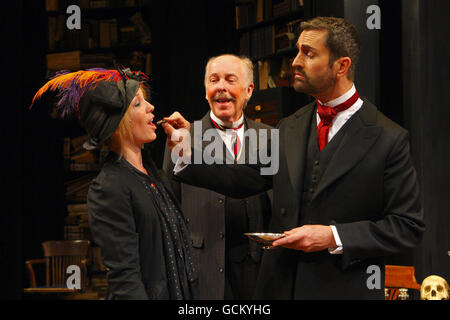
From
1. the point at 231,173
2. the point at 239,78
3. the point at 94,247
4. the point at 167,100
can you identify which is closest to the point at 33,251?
the point at 94,247

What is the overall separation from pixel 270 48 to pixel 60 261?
280 centimetres

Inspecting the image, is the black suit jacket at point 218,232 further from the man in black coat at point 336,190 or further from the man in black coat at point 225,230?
the man in black coat at point 336,190

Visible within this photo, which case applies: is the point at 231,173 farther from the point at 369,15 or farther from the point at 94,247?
the point at 94,247

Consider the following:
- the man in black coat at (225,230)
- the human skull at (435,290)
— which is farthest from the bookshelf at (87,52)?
the human skull at (435,290)

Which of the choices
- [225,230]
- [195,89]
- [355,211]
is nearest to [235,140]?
[225,230]

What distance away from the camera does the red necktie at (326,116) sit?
2125 millimetres

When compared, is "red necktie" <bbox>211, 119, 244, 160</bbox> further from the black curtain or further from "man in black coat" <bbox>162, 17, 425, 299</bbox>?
the black curtain

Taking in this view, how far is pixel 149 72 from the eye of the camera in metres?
6.22

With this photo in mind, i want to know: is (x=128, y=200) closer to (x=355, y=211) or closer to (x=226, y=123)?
(x=355, y=211)

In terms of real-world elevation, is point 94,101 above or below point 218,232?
above

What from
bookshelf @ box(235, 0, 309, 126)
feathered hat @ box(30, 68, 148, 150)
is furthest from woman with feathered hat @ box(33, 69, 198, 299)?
bookshelf @ box(235, 0, 309, 126)

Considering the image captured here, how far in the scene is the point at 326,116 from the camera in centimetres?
213

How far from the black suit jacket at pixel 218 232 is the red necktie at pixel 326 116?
2.08ft

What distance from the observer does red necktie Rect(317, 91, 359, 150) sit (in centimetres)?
212
